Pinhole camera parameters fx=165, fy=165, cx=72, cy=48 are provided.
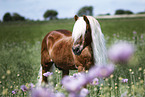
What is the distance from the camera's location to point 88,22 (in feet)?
6.77

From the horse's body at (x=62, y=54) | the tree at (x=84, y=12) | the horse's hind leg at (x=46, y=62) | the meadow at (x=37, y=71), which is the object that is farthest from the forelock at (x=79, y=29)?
the horse's hind leg at (x=46, y=62)

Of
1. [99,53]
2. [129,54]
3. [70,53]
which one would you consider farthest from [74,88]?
[70,53]

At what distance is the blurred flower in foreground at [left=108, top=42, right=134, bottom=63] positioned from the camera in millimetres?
501

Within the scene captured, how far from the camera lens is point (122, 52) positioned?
52 cm

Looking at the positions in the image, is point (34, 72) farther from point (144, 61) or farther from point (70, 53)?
point (144, 61)

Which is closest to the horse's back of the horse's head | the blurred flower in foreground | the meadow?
the meadow

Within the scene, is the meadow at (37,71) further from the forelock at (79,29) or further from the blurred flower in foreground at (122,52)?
the forelock at (79,29)

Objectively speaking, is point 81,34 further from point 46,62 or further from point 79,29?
point 46,62

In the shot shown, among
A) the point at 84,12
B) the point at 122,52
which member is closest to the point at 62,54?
the point at 84,12

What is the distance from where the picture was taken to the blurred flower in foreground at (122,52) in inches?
19.7

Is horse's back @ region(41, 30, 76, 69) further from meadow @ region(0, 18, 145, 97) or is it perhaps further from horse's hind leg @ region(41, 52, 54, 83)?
meadow @ region(0, 18, 145, 97)

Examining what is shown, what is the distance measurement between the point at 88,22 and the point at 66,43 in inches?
28.1

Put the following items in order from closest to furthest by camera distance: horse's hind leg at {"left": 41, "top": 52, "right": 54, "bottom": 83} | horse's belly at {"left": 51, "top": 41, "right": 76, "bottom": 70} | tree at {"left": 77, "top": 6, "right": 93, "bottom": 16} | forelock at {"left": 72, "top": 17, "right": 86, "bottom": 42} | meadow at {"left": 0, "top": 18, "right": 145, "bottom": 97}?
meadow at {"left": 0, "top": 18, "right": 145, "bottom": 97} → forelock at {"left": 72, "top": 17, "right": 86, "bottom": 42} → horse's belly at {"left": 51, "top": 41, "right": 76, "bottom": 70} → horse's hind leg at {"left": 41, "top": 52, "right": 54, "bottom": 83} → tree at {"left": 77, "top": 6, "right": 93, "bottom": 16}

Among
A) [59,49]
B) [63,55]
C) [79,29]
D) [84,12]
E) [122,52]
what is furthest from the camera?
[84,12]
